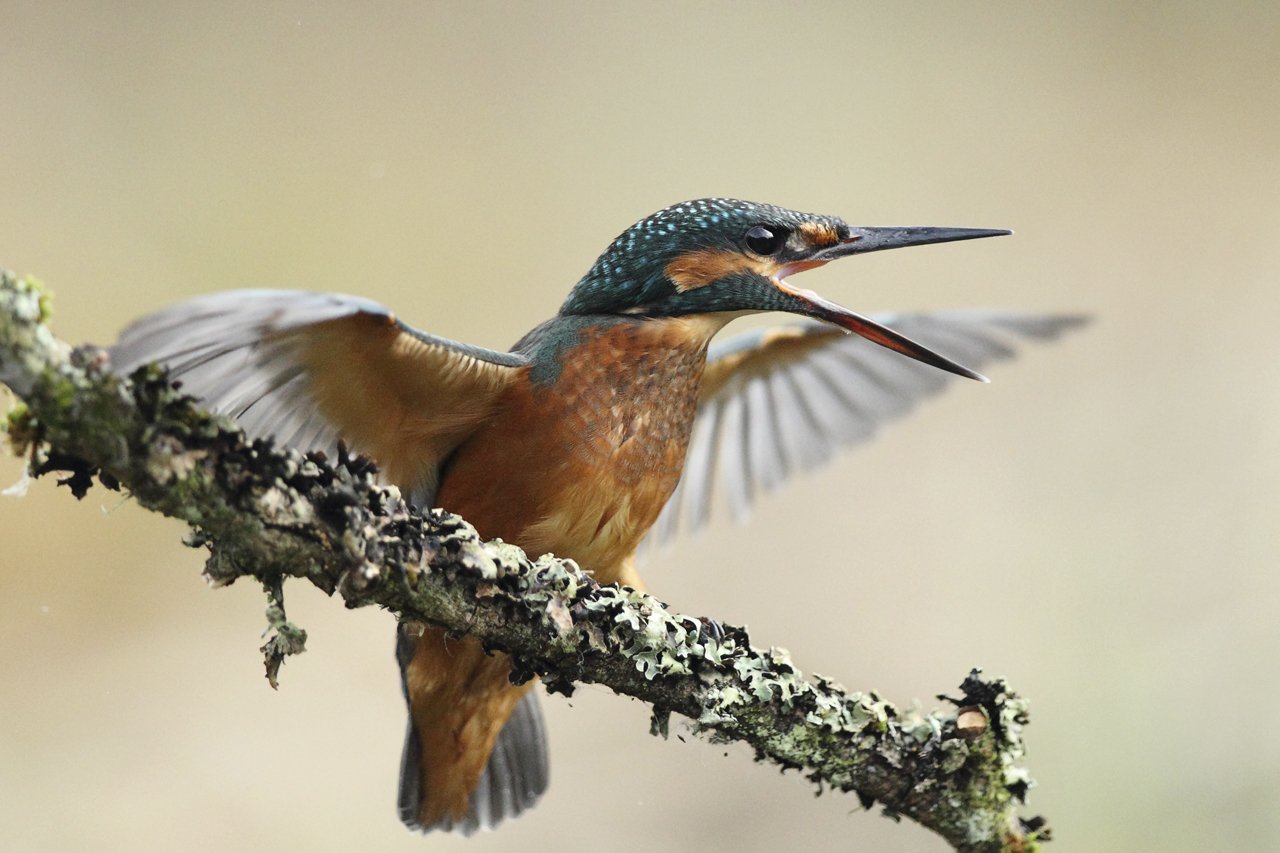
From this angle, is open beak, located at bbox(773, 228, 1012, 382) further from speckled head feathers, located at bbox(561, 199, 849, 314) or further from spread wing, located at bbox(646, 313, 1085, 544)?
spread wing, located at bbox(646, 313, 1085, 544)

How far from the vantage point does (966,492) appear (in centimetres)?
540

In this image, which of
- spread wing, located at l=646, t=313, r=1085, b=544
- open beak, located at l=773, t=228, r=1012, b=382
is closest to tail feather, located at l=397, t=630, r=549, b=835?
spread wing, located at l=646, t=313, r=1085, b=544

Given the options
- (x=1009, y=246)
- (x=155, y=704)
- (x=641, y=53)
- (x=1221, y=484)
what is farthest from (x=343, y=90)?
(x=1221, y=484)

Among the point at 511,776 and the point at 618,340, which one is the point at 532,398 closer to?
the point at 618,340

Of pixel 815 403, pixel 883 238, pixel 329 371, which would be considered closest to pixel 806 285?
pixel 815 403

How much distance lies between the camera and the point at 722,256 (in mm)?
2559

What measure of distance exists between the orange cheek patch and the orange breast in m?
0.09

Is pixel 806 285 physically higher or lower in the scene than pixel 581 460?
higher

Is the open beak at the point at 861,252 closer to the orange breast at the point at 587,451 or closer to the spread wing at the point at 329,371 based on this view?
the orange breast at the point at 587,451

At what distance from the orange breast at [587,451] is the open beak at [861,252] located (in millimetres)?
247

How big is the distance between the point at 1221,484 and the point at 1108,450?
1.54 ft

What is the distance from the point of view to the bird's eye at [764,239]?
256 cm

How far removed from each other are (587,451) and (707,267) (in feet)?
1.59

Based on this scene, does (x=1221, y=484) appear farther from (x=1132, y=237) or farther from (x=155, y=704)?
(x=155, y=704)
